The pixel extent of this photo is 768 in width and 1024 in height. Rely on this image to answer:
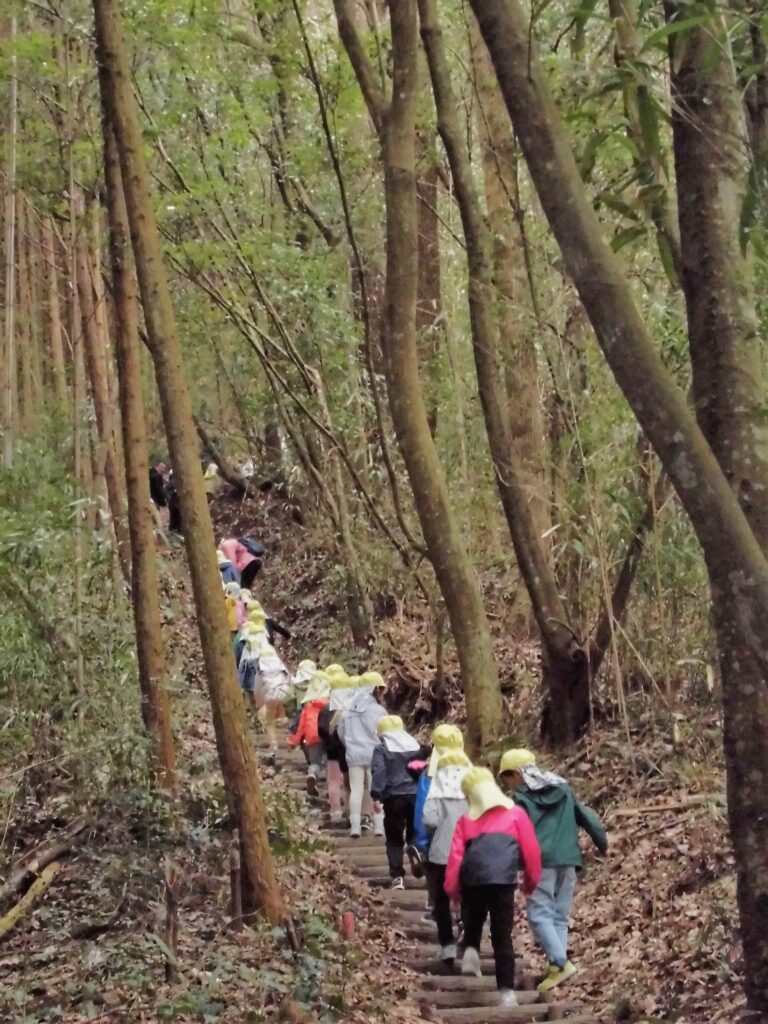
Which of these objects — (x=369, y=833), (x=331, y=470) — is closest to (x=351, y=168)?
(x=331, y=470)

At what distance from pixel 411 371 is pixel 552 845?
4.99 m

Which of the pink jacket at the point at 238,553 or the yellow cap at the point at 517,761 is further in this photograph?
the pink jacket at the point at 238,553

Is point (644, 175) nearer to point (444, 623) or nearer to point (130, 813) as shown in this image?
point (130, 813)

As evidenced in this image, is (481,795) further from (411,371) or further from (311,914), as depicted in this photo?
(411,371)

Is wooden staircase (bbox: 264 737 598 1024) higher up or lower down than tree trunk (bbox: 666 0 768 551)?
lower down

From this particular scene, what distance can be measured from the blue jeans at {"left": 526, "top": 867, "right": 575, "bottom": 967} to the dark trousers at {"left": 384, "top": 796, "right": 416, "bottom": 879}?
214cm

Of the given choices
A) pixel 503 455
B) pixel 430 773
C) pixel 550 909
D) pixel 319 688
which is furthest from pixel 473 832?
pixel 319 688

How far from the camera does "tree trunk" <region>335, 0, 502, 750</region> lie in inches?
432

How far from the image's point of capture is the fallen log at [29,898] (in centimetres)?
778

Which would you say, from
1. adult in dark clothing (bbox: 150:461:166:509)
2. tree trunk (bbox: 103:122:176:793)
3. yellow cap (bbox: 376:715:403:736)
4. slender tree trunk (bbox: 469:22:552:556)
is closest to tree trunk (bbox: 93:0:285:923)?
tree trunk (bbox: 103:122:176:793)

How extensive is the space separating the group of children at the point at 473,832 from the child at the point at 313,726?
123 cm

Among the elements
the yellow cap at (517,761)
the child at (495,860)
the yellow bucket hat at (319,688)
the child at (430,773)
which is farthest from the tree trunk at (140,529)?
the yellow bucket hat at (319,688)

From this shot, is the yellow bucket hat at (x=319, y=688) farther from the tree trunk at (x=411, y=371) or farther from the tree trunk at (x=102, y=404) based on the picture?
the tree trunk at (x=102, y=404)

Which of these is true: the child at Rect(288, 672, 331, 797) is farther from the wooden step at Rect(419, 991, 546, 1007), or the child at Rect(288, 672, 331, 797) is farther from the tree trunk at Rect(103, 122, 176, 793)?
the wooden step at Rect(419, 991, 546, 1007)
